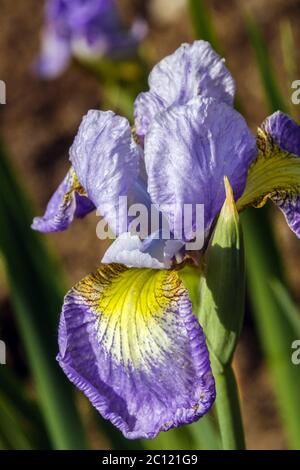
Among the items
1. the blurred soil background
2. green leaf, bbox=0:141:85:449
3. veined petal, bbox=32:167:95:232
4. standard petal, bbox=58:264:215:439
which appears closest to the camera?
standard petal, bbox=58:264:215:439

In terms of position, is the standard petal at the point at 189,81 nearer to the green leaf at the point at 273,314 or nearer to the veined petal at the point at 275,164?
the veined petal at the point at 275,164

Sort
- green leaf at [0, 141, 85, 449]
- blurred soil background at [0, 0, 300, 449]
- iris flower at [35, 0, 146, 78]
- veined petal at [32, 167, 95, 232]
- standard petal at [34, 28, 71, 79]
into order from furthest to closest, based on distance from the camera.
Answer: blurred soil background at [0, 0, 300, 449]
standard petal at [34, 28, 71, 79]
iris flower at [35, 0, 146, 78]
green leaf at [0, 141, 85, 449]
veined petal at [32, 167, 95, 232]

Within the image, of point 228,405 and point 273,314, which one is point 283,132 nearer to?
point 228,405

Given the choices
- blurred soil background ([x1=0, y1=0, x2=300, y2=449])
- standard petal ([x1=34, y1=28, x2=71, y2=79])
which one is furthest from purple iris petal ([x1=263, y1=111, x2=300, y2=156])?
blurred soil background ([x1=0, y1=0, x2=300, y2=449])

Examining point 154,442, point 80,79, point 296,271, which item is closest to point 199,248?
point 154,442

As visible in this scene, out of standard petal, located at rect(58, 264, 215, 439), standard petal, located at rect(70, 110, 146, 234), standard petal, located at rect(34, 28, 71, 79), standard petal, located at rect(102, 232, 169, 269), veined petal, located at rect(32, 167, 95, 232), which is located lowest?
standard petal, located at rect(58, 264, 215, 439)

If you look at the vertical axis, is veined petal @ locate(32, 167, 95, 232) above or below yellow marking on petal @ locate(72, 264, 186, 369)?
above

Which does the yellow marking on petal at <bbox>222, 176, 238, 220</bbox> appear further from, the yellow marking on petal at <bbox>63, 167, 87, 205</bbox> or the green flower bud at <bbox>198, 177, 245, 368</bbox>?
the yellow marking on petal at <bbox>63, 167, 87, 205</bbox>

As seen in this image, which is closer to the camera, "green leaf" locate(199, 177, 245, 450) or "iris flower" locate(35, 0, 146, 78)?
"green leaf" locate(199, 177, 245, 450)
